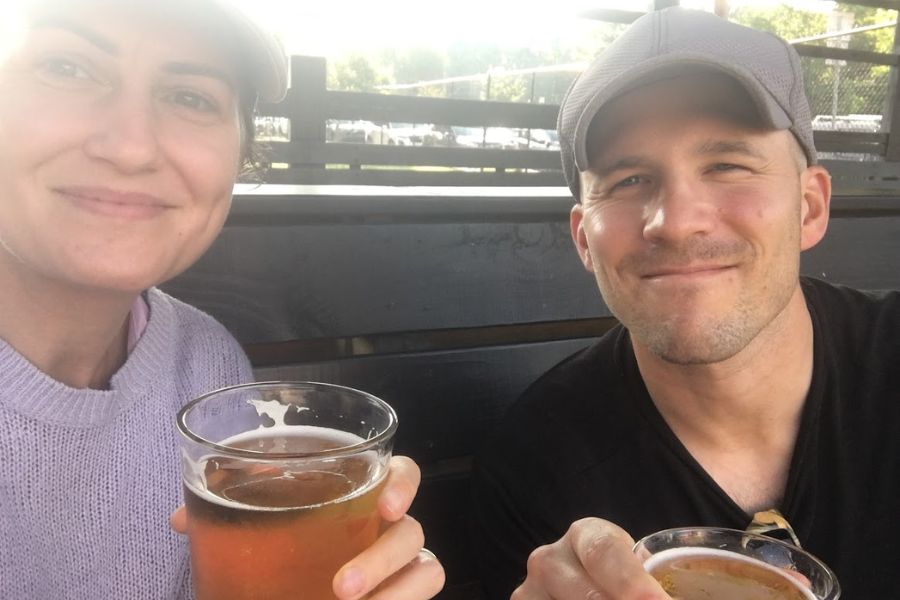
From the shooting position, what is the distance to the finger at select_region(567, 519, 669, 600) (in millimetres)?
940

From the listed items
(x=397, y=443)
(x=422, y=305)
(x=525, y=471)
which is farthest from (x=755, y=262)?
(x=397, y=443)

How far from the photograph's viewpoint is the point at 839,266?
265cm

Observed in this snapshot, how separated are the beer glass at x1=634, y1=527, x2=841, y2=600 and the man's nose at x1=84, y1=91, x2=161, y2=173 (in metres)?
1.01

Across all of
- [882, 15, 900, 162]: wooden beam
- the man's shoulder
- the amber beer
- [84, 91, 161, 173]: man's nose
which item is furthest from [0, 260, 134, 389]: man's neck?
[882, 15, 900, 162]: wooden beam

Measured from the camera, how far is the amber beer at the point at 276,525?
33.4 inches

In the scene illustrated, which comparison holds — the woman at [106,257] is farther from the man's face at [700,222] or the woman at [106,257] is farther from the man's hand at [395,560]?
the man's face at [700,222]

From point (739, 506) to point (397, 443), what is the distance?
86cm

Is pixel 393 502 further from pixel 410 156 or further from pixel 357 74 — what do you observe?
pixel 357 74

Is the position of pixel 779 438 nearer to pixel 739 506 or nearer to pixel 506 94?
pixel 739 506

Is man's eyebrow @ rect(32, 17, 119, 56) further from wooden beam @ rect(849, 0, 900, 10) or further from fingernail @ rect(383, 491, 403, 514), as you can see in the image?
wooden beam @ rect(849, 0, 900, 10)

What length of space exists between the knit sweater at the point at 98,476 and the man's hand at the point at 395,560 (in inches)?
14.8

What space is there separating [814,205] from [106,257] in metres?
1.64

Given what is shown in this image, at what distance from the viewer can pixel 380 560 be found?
940 millimetres

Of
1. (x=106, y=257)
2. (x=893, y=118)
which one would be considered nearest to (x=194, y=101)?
(x=106, y=257)
